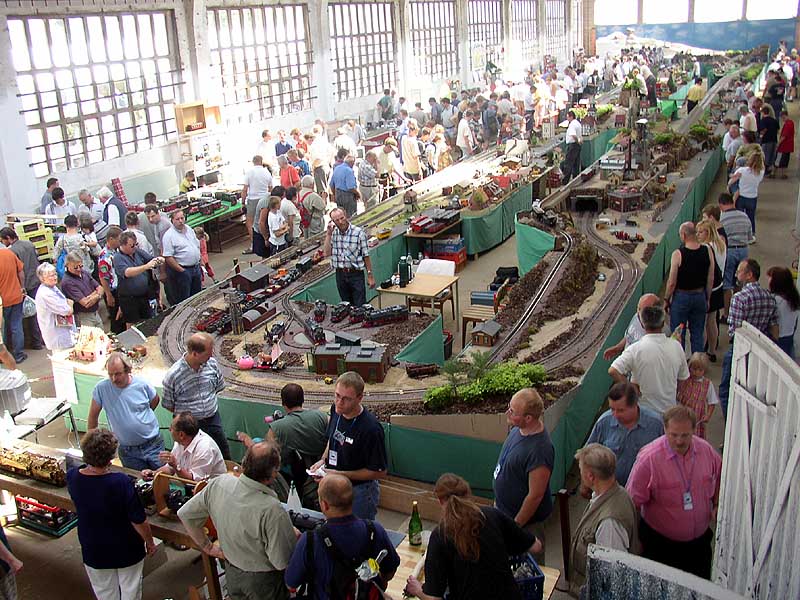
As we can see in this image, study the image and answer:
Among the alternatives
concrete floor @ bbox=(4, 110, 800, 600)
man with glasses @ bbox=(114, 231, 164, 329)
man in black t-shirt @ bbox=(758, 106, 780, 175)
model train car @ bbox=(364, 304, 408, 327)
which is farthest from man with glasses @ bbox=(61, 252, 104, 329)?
man in black t-shirt @ bbox=(758, 106, 780, 175)

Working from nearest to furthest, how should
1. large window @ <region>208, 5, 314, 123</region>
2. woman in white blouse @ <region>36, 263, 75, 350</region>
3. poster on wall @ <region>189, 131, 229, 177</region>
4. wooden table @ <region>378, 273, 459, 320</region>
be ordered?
woman in white blouse @ <region>36, 263, 75, 350</region>, wooden table @ <region>378, 273, 459, 320</region>, poster on wall @ <region>189, 131, 229, 177</region>, large window @ <region>208, 5, 314, 123</region>

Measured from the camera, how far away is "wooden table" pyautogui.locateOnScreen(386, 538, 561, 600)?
170 inches

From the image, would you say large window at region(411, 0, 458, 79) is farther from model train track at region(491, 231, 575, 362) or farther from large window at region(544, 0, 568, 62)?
model train track at region(491, 231, 575, 362)

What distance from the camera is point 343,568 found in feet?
13.1

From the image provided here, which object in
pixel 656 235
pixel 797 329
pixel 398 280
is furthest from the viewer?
pixel 656 235

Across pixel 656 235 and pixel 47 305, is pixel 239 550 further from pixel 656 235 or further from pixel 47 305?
pixel 656 235

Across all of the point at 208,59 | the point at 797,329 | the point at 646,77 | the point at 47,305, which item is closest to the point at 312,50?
the point at 208,59

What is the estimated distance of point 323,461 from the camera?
5379 millimetres

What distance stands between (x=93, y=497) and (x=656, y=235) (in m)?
8.39

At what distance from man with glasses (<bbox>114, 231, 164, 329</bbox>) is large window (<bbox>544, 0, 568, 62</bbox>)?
3508 centimetres

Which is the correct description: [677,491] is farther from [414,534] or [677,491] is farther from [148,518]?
[148,518]

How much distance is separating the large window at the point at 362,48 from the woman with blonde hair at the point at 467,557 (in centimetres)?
2035

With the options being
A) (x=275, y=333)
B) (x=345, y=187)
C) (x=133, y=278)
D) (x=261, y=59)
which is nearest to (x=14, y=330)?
(x=133, y=278)

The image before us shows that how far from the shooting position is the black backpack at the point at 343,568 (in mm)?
3986
